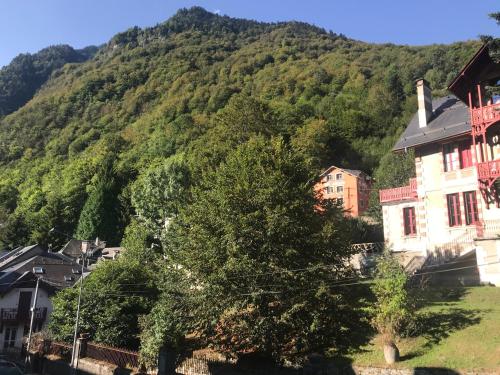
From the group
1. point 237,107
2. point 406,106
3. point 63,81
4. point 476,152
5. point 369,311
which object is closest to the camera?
point 369,311

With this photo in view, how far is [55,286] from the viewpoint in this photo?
42.6 meters

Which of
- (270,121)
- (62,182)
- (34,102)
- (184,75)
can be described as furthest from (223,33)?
(270,121)

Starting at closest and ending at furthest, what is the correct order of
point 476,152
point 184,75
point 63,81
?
point 476,152
point 184,75
point 63,81

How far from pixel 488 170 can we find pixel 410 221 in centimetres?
736

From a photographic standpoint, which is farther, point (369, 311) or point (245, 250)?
point (245, 250)

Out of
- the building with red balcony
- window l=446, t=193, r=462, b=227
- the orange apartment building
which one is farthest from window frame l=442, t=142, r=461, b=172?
the orange apartment building

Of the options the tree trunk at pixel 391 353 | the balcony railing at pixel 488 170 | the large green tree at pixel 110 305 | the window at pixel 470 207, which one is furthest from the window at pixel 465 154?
the large green tree at pixel 110 305

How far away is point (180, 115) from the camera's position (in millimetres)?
111125

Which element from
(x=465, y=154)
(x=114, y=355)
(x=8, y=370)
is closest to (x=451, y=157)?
(x=465, y=154)

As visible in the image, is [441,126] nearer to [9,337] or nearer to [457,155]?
[457,155]

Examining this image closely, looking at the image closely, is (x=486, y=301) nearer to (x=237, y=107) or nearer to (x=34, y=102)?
(x=237, y=107)

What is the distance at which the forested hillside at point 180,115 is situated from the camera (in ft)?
218

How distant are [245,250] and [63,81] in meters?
179

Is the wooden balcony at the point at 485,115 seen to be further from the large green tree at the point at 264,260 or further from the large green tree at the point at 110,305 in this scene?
the large green tree at the point at 110,305
